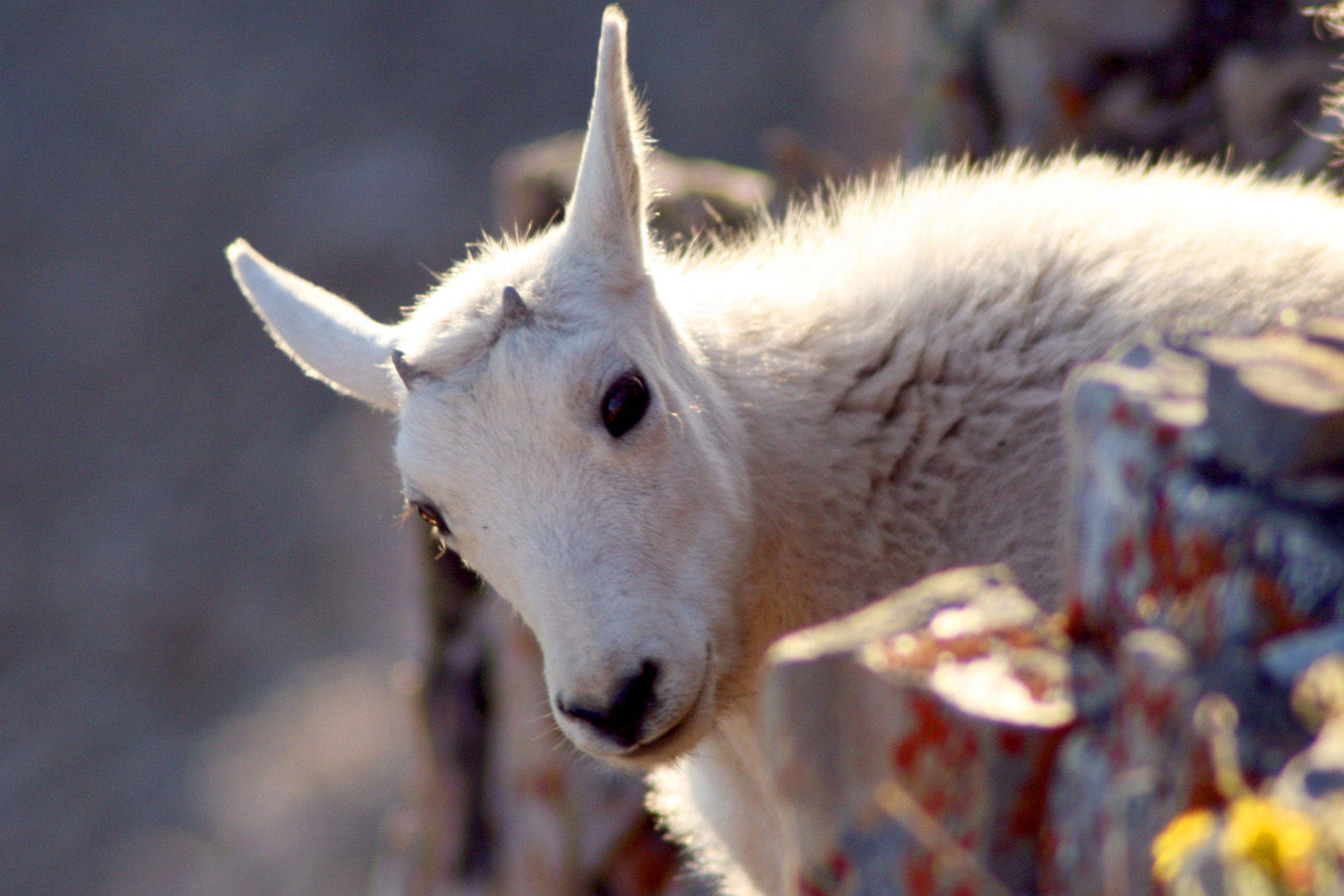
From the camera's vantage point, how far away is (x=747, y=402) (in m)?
3.09

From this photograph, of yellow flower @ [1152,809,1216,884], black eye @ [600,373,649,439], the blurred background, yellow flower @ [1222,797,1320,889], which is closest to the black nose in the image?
black eye @ [600,373,649,439]

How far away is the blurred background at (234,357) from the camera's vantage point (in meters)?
12.6

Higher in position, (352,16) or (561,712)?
(561,712)

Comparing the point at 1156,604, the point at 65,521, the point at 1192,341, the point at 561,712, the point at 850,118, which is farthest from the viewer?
the point at 850,118

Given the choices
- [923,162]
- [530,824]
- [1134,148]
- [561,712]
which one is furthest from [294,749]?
[561,712]

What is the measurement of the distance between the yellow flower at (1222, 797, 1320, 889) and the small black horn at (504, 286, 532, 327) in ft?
6.56

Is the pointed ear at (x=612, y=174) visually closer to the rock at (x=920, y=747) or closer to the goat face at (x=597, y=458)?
the goat face at (x=597, y=458)

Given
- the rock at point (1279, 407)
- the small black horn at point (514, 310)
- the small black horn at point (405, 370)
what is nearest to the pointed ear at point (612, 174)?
the small black horn at point (514, 310)

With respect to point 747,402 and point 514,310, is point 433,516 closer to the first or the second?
point 514,310

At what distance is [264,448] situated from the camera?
15.0 meters

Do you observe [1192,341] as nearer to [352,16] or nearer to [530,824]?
[530,824]

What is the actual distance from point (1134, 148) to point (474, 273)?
3881 millimetres

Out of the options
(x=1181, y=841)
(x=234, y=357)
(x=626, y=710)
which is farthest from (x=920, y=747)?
(x=234, y=357)

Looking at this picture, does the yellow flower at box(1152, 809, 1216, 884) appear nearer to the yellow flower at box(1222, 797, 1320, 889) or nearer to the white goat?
the yellow flower at box(1222, 797, 1320, 889)
